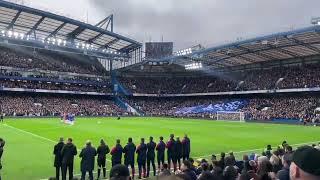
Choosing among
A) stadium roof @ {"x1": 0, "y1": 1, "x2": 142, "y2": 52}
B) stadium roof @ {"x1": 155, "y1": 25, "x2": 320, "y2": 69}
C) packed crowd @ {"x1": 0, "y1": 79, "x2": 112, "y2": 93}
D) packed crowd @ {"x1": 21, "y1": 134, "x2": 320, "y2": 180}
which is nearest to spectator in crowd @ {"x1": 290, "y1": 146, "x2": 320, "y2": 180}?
packed crowd @ {"x1": 21, "y1": 134, "x2": 320, "y2": 180}

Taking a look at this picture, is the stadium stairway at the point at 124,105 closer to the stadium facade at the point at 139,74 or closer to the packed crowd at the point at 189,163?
the stadium facade at the point at 139,74

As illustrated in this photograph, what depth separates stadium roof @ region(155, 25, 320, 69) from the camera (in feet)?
192

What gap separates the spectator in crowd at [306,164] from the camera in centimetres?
274

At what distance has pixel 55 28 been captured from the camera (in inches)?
3155

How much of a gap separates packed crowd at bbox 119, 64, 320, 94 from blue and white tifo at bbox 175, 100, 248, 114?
3.85 metres

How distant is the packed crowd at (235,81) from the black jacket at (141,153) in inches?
2269

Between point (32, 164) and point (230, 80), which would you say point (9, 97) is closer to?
point (230, 80)

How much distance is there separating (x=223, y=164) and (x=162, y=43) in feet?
289

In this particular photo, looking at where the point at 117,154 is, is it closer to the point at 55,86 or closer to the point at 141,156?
the point at 141,156

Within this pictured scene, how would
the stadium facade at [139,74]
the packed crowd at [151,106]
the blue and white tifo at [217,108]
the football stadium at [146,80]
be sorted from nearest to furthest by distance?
the football stadium at [146,80]
the packed crowd at [151,106]
the stadium facade at [139,74]
the blue and white tifo at [217,108]

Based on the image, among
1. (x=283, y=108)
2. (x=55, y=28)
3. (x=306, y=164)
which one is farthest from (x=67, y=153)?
(x=55, y=28)

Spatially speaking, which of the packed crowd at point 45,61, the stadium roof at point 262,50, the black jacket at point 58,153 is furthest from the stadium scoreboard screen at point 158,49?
the black jacket at point 58,153

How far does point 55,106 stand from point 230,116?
122 ft

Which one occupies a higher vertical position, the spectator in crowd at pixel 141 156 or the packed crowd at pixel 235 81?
the packed crowd at pixel 235 81
